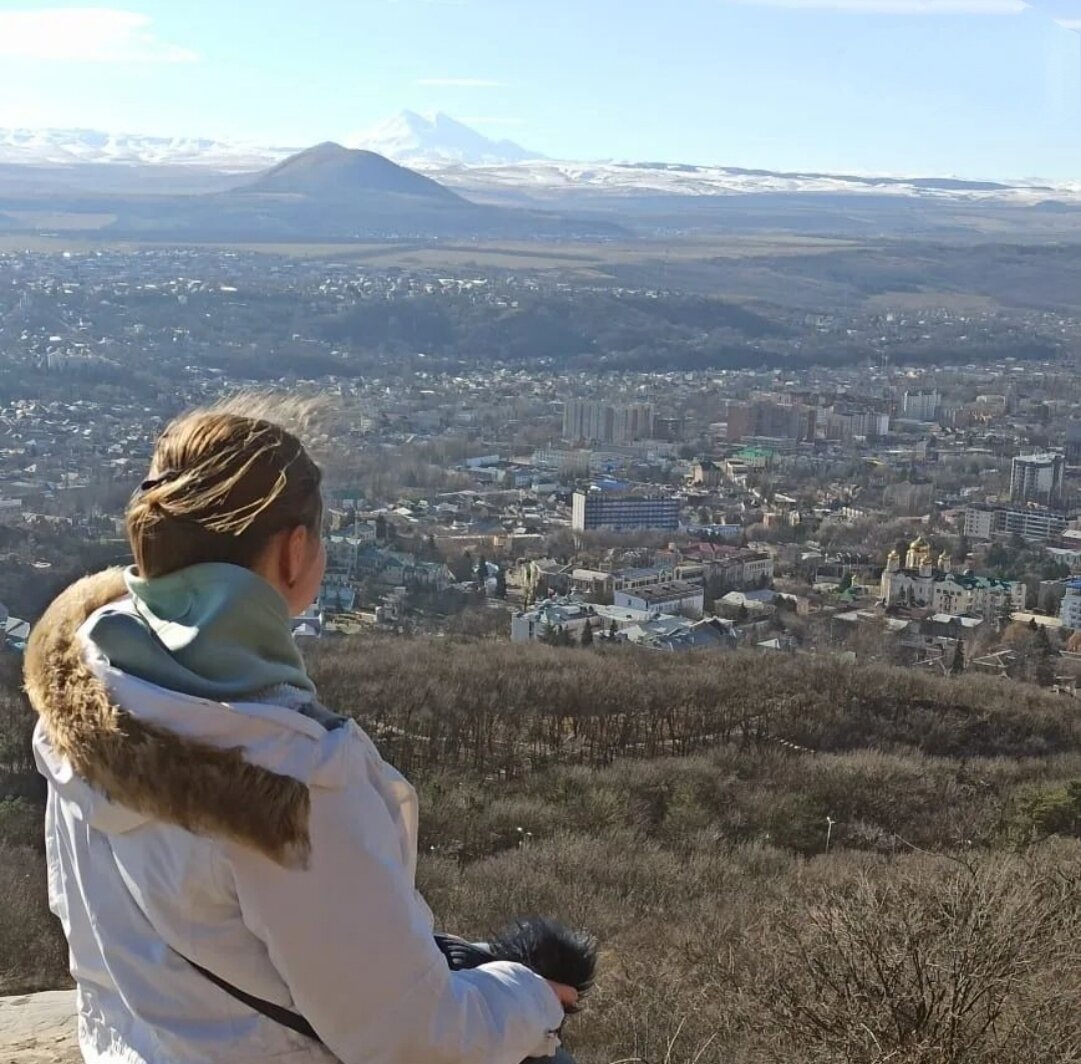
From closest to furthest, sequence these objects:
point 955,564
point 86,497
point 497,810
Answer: point 497,810, point 86,497, point 955,564

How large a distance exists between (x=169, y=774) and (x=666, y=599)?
1539 centimetres

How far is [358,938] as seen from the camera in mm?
746

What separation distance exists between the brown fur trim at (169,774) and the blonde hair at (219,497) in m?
0.07

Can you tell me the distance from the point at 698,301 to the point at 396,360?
1421 centimetres

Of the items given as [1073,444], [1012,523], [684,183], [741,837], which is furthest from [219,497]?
[684,183]

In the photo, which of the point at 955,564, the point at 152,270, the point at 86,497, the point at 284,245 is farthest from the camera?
the point at 284,245

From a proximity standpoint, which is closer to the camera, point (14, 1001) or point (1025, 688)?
point (14, 1001)

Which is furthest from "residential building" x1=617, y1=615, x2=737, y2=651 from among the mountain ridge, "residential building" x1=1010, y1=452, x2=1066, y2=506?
the mountain ridge

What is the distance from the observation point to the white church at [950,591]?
53.8 feet

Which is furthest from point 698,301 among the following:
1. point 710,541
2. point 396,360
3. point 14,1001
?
point 14,1001

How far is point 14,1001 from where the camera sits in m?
2.25

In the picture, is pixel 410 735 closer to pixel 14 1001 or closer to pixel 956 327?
pixel 14 1001

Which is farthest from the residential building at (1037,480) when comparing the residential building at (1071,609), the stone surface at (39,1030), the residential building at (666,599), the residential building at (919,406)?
the stone surface at (39,1030)

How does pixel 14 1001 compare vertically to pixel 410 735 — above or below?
above
